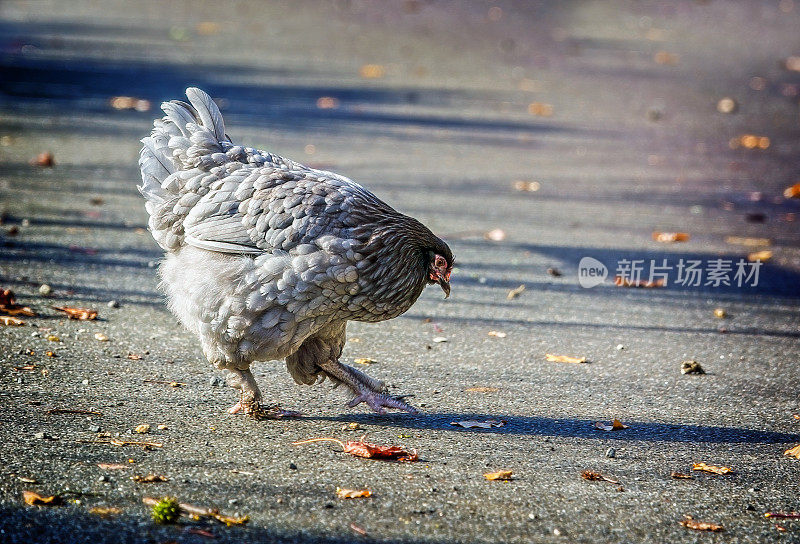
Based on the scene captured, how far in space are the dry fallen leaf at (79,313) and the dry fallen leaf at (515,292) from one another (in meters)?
2.68

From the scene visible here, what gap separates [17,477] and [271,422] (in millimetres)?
1188

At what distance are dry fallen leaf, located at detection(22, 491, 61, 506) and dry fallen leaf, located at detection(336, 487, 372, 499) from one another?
105 centimetres

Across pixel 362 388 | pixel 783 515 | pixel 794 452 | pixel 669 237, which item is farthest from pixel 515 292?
pixel 783 515

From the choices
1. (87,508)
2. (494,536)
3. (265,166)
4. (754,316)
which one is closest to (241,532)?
(87,508)

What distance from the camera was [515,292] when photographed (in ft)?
21.6

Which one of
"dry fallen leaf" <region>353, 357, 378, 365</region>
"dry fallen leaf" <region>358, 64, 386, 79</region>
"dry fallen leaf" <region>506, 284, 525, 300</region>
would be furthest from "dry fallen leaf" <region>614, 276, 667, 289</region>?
"dry fallen leaf" <region>358, 64, 386, 79</region>

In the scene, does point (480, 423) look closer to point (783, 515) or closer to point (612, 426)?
point (612, 426)

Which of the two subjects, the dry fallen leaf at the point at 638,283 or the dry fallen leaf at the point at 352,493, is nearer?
the dry fallen leaf at the point at 352,493

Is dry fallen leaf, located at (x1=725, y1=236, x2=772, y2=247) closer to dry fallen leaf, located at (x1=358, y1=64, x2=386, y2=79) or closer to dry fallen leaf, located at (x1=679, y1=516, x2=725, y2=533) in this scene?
dry fallen leaf, located at (x1=679, y1=516, x2=725, y2=533)

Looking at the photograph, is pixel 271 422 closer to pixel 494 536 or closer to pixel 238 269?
pixel 238 269

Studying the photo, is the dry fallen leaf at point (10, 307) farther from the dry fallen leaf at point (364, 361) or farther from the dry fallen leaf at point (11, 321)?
the dry fallen leaf at point (364, 361)

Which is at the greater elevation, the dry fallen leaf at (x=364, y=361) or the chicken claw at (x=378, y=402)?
the dry fallen leaf at (x=364, y=361)

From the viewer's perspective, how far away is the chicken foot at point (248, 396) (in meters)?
4.50

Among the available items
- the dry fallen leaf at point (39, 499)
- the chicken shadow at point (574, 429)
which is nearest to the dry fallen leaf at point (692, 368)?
the chicken shadow at point (574, 429)
